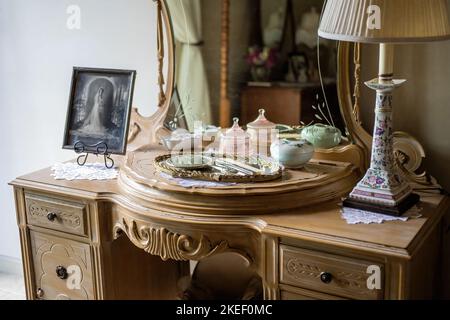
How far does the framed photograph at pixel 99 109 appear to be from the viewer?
201 cm

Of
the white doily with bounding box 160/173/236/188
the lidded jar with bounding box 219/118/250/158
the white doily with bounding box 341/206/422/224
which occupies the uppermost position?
the lidded jar with bounding box 219/118/250/158

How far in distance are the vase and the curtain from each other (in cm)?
20

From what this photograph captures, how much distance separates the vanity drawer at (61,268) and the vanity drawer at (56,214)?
5 cm

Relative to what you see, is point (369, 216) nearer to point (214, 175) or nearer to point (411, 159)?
point (411, 159)

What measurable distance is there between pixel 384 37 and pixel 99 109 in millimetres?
1064

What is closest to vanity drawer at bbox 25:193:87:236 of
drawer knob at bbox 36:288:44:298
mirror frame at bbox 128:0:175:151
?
drawer knob at bbox 36:288:44:298

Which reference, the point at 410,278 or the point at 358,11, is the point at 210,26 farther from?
the point at 410,278

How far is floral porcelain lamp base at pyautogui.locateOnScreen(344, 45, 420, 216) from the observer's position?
4.98 feet

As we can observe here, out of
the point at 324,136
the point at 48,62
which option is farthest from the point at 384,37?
the point at 48,62

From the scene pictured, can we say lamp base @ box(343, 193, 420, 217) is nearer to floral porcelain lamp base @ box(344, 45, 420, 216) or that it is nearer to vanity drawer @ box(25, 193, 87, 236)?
floral porcelain lamp base @ box(344, 45, 420, 216)

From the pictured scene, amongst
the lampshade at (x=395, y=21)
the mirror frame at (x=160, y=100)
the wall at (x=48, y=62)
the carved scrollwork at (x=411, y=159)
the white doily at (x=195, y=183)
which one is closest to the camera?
the lampshade at (x=395, y=21)

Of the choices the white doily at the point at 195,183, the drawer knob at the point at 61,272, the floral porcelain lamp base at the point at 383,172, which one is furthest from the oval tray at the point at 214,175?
the drawer knob at the point at 61,272

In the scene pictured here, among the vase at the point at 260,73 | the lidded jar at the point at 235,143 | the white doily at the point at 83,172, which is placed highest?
the vase at the point at 260,73

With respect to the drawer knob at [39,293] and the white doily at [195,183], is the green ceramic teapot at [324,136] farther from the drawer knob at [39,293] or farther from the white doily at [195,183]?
the drawer knob at [39,293]
